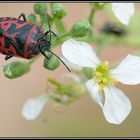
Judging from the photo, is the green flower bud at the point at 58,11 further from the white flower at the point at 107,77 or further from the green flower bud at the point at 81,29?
the white flower at the point at 107,77

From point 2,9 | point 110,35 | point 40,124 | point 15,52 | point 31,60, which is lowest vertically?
point 40,124

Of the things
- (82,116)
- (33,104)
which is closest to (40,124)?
(82,116)

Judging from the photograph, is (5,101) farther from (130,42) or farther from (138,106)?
(130,42)

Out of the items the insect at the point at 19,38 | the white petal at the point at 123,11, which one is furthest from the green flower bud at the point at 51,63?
the white petal at the point at 123,11

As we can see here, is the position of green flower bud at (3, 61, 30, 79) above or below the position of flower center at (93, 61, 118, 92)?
above

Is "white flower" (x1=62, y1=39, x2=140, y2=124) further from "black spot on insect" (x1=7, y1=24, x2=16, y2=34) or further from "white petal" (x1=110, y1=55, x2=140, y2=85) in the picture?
"black spot on insect" (x1=7, y1=24, x2=16, y2=34)

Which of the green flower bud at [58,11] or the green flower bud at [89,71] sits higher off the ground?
the green flower bud at [58,11]

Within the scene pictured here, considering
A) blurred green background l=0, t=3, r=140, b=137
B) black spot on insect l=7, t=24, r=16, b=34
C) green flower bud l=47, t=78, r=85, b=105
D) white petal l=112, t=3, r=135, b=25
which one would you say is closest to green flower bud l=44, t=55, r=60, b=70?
black spot on insect l=7, t=24, r=16, b=34
